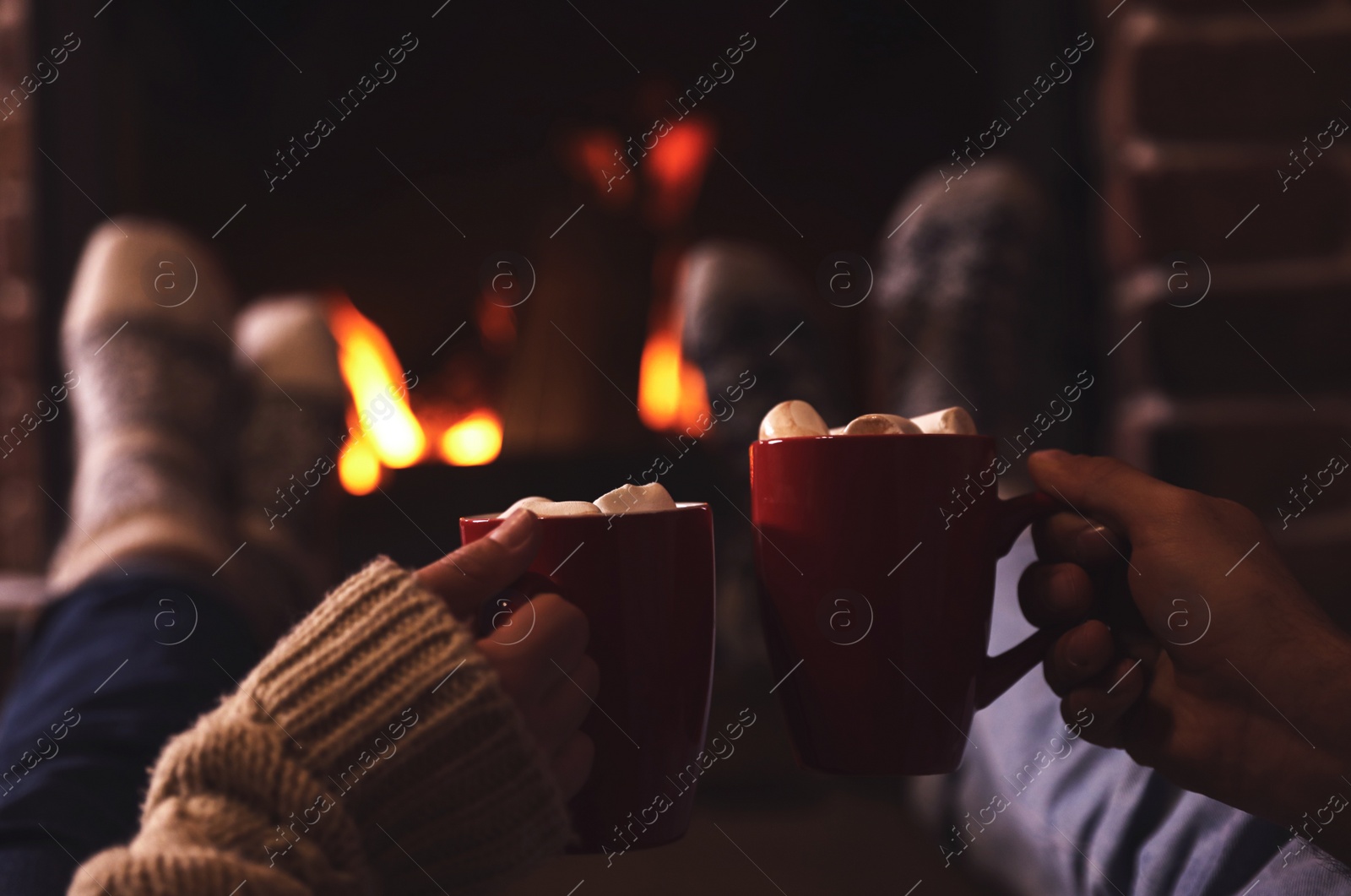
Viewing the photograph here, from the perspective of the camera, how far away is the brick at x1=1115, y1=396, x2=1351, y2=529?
109cm

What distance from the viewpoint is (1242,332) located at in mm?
1102

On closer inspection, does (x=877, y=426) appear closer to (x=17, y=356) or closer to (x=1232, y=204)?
(x=1232, y=204)

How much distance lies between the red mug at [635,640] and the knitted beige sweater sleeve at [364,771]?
0.03 m

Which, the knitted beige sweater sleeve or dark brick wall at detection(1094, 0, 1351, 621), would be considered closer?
the knitted beige sweater sleeve

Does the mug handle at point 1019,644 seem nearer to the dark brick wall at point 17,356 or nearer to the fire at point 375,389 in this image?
the fire at point 375,389

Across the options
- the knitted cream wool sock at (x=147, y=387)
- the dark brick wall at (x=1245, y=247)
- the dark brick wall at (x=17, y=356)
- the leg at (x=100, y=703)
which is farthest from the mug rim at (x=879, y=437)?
the dark brick wall at (x=17, y=356)

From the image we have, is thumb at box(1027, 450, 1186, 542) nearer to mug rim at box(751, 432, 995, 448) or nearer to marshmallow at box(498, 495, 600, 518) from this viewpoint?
mug rim at box(751, 432, 995, 448)

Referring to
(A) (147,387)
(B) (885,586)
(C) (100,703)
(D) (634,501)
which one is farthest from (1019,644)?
(A) (147,387)

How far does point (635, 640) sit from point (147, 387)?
3.11 feet

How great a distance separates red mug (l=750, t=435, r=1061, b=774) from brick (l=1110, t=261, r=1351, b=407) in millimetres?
806

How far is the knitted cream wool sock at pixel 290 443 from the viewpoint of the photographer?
1.11m

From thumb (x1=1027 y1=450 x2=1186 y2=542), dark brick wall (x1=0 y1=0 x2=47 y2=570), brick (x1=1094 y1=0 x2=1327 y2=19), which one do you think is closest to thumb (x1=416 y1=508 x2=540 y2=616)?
thumb (x1=1027 y1=450 x2=1186 y2=542)

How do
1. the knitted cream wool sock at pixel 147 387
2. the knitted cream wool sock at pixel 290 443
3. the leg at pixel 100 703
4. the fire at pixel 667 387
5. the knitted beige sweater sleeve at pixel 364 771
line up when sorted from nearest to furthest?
the knitted beige sweater sleeve at pixel 364 771
the leg at pixel 100 703
the knitted cream wool sock at pixel 147 387
the knitted cream wool sock at pixel 290 443
the fire at pixel 667 387

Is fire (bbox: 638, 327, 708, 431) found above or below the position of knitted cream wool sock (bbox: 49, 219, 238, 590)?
below
